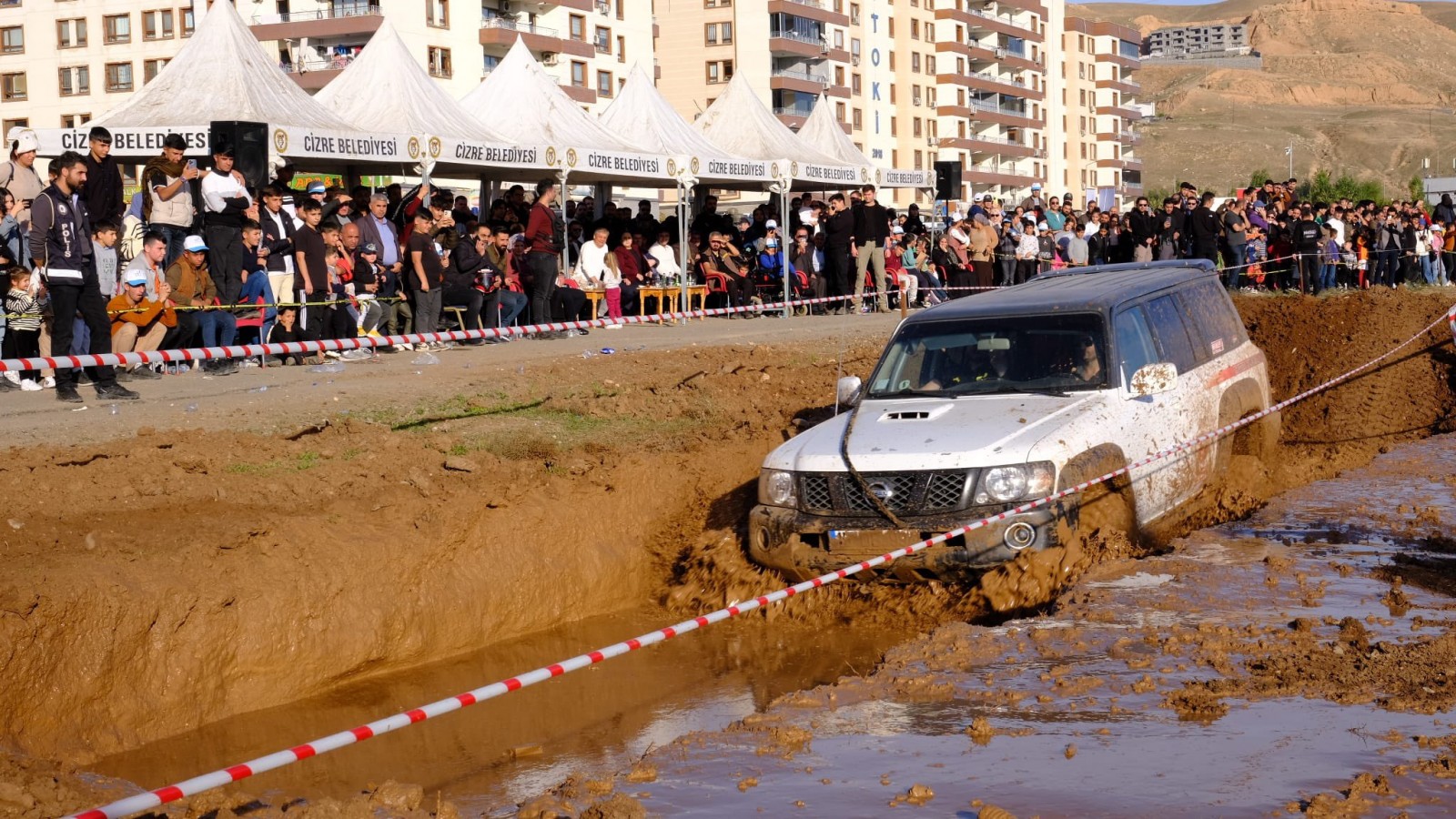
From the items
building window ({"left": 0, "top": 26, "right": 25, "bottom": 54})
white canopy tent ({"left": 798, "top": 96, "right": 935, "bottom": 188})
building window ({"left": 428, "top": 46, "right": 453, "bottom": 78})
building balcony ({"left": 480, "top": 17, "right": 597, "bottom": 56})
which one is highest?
building window ({"left": 0, "top": 26, "right": 25, "bottom": 54})

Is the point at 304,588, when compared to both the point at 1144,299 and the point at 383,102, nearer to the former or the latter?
the point at 1144,299

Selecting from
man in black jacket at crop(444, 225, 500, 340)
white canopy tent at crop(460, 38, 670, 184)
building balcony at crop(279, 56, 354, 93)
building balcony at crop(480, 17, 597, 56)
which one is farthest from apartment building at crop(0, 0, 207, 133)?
man in black jacket at crop(444, 225, 500, 340)

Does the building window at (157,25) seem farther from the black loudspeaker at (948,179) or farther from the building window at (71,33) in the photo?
the black loudspeaker at (948,179)

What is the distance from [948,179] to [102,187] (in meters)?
21.3

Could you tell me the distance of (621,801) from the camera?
596 cm

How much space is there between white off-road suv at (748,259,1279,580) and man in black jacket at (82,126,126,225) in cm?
756

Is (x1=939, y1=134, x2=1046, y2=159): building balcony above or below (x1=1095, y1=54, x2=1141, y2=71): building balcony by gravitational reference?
below

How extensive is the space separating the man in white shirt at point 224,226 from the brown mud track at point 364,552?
133 inches

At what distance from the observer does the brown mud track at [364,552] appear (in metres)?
8.10

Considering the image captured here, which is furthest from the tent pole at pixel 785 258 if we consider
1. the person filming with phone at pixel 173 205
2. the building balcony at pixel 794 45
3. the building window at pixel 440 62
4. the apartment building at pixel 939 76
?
the building balcony at pixel 794 45

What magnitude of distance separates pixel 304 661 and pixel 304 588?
431 millimetres

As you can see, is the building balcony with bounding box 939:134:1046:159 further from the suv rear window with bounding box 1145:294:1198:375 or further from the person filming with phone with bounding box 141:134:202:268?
the suv rear window with bounding box 1145:294:1198:375

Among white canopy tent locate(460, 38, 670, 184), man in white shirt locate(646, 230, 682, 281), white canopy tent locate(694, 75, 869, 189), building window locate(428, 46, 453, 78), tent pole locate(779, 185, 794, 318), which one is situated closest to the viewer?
white canopy tent locate(460, 38, 670, 184)

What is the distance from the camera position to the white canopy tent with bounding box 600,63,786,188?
88.5 ft
